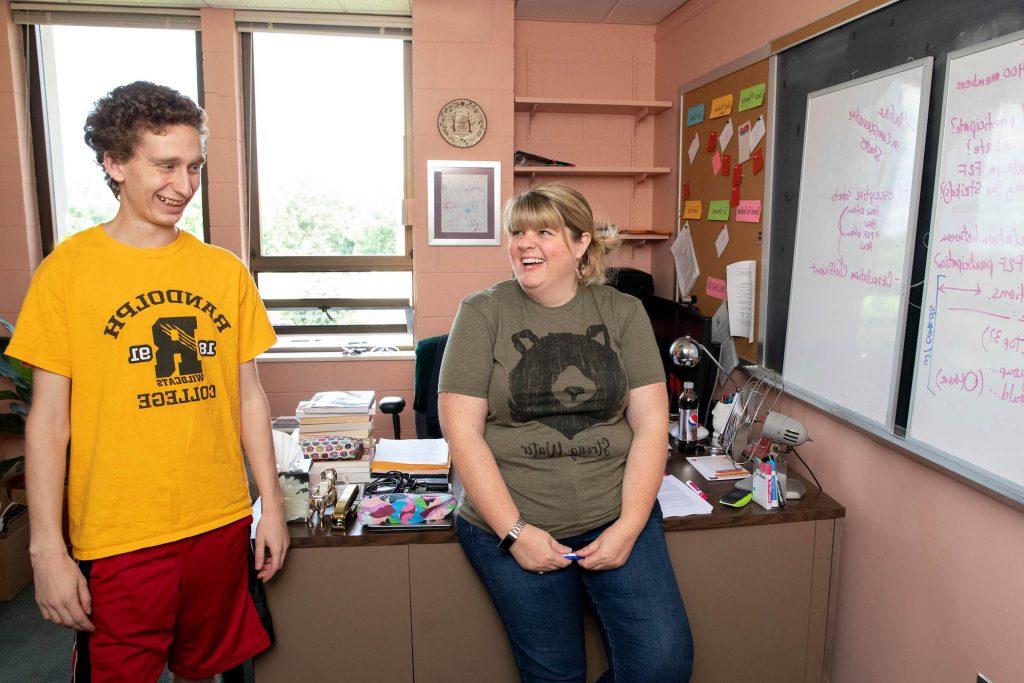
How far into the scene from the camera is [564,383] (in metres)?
1.58

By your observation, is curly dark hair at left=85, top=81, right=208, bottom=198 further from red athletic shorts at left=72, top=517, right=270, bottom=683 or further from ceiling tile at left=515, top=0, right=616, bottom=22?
ceiling tile at left=515, top=0, right=616, bottom=22

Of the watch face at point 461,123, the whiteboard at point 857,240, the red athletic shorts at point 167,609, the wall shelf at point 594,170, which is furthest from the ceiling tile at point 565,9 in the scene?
the red athletic shorts at point 167,609

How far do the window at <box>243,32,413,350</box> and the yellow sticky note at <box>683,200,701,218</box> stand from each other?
147 centimetres

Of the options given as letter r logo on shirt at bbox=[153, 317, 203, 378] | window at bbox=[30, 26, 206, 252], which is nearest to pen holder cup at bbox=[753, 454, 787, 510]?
letter r logo on shirt at bbox=[153, 317, 203, 378]

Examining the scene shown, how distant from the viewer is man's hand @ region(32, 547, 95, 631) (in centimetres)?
125

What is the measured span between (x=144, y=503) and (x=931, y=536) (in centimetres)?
181

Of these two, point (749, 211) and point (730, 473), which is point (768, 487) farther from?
point (749, 211)

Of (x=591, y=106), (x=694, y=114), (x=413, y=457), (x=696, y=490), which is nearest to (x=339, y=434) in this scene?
(x=413, y=457)

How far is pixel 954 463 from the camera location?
1.69m

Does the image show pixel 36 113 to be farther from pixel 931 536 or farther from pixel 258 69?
pixel 931 536

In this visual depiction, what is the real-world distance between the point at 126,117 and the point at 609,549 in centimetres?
124

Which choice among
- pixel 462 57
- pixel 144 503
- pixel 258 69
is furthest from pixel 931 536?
pixel 258 69

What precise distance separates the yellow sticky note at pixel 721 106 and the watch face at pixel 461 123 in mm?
1099

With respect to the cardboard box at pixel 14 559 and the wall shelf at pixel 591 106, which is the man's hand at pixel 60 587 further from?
the wall shelf at pixel 591 106
